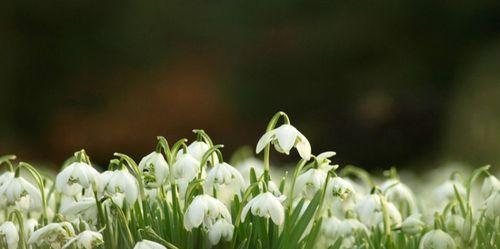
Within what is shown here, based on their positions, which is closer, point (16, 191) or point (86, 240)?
point (86, 240)

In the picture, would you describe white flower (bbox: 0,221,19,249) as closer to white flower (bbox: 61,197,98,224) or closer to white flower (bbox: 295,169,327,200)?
white flower (bbox: 61,197,98,224)

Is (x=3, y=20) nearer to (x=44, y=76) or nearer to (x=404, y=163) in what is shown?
(x=44, y=76)

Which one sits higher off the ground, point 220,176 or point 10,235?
point 220,176

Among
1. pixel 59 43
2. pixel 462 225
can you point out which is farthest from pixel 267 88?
pixel 462 225

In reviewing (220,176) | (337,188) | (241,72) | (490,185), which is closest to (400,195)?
(490,185)

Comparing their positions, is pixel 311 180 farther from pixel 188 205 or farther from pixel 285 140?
pixel 188 205

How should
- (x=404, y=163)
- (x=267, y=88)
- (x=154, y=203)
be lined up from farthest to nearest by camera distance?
(x=267, y=88)
(x=404, y=163)
(x=154, y=203)
